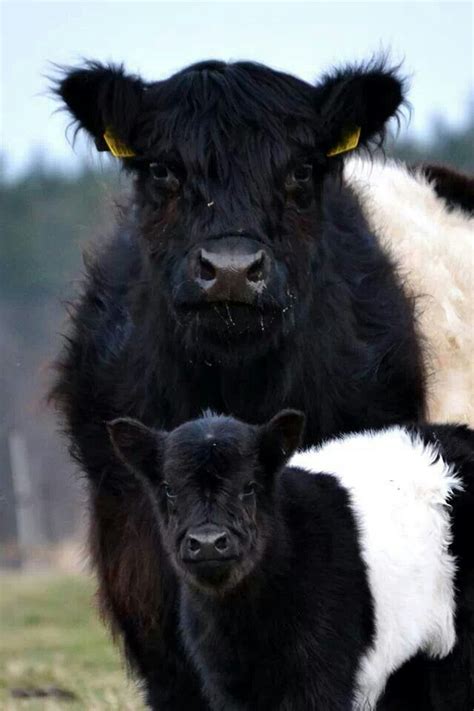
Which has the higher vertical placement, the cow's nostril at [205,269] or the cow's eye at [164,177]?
the cow's eye at [164,177]

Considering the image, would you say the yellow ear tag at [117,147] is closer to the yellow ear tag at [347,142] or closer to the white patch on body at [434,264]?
the yellow ear tag at [347,142]

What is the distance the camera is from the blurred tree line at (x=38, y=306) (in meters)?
25.2

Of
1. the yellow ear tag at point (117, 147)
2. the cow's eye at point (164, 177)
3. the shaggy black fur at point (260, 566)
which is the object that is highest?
the cow's eye at point (164, 177)

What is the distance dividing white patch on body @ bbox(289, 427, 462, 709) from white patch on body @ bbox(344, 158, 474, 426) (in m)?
0.92

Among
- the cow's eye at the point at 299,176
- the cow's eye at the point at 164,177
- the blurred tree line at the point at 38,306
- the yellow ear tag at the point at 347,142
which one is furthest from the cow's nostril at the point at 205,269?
the blurred tree line at the point at 38,306

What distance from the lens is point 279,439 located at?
627 centimetres

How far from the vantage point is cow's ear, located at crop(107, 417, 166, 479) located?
21.0 ft

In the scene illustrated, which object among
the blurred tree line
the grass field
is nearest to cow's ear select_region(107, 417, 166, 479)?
the blurred tree line

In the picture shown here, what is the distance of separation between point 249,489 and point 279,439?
8.6 inches

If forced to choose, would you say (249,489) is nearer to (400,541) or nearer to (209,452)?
(209,452)

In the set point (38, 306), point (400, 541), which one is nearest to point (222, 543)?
point (400, 541)

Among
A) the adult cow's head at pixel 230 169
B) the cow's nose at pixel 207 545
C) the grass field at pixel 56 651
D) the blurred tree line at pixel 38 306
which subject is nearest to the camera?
the cow's nose at pixel 207 545

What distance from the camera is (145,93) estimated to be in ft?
23.6

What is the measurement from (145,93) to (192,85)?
0.23 metres
